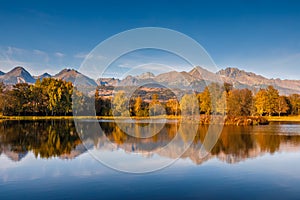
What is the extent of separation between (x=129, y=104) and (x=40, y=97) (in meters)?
19.1

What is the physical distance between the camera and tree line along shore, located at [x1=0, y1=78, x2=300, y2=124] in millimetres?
59594

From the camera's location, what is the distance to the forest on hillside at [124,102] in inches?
2346

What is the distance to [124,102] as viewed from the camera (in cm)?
6656

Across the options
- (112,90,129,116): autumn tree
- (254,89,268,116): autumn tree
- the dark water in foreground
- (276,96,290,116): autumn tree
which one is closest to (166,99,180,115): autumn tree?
(112,90,129,116): autumn tree

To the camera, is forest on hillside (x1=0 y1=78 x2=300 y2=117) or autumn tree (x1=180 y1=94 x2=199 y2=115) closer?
forest on hillside (x1=0 y1=78 x2=300 y2=117)

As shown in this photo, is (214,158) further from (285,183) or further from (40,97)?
(40,97)

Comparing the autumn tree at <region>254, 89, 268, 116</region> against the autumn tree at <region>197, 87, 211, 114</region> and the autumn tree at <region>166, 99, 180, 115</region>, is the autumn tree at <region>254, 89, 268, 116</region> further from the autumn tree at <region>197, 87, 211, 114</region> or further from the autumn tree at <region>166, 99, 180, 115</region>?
the autumn tree at <region>166, 99, 180, 115</region>

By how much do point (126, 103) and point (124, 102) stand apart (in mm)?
921

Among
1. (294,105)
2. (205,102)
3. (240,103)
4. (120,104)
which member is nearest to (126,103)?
(120,104)

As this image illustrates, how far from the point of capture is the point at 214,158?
1741cm

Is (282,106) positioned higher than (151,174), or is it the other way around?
(282,106)

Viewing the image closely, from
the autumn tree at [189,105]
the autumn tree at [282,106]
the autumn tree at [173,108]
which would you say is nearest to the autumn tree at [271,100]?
the autumn tree at [282,106]

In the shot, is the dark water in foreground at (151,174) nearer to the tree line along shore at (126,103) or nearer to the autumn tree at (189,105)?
the tree line along shore at (126,103)

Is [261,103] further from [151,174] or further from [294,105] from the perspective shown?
[151,174]
